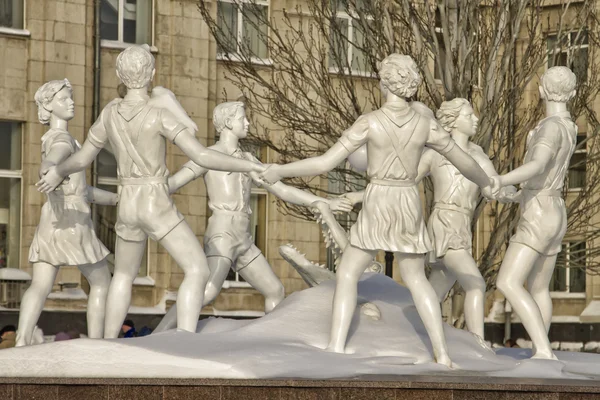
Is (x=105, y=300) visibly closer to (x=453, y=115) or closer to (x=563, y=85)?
(x=453, y=115)

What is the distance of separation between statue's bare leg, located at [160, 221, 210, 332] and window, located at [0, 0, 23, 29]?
43.1ft

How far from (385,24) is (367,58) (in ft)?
1.68

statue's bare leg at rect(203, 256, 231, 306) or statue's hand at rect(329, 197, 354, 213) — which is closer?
statue's hand at rect(329, 197, 354, 213)

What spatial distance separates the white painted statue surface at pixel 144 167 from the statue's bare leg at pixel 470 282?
2.39 m

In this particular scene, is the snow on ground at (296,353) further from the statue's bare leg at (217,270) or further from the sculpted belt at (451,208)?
the sculpted belt at (451,208)

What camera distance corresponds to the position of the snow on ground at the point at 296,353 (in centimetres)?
1134

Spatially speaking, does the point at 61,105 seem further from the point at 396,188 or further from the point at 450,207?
the point at 450,207

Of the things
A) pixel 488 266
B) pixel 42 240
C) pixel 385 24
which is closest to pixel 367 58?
pixel 385 24

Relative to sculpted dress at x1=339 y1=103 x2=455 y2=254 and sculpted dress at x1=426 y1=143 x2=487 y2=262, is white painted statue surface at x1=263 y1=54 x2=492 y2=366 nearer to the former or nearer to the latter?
sculpted dress at x1=339 y1=103 x2=455 y2=254

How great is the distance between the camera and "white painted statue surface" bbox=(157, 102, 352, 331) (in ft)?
47.3

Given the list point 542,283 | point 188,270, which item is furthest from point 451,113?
point 188,270

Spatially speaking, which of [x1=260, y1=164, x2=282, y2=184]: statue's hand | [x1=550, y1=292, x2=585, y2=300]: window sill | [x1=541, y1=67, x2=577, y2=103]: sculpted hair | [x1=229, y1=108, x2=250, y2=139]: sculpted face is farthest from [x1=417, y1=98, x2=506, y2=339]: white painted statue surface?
[x1=550, y1=292, x2=585, y2=300]: window sill

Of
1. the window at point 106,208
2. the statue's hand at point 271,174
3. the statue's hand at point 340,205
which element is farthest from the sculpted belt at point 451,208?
the window at point 106,208

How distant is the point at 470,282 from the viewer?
14.0m
